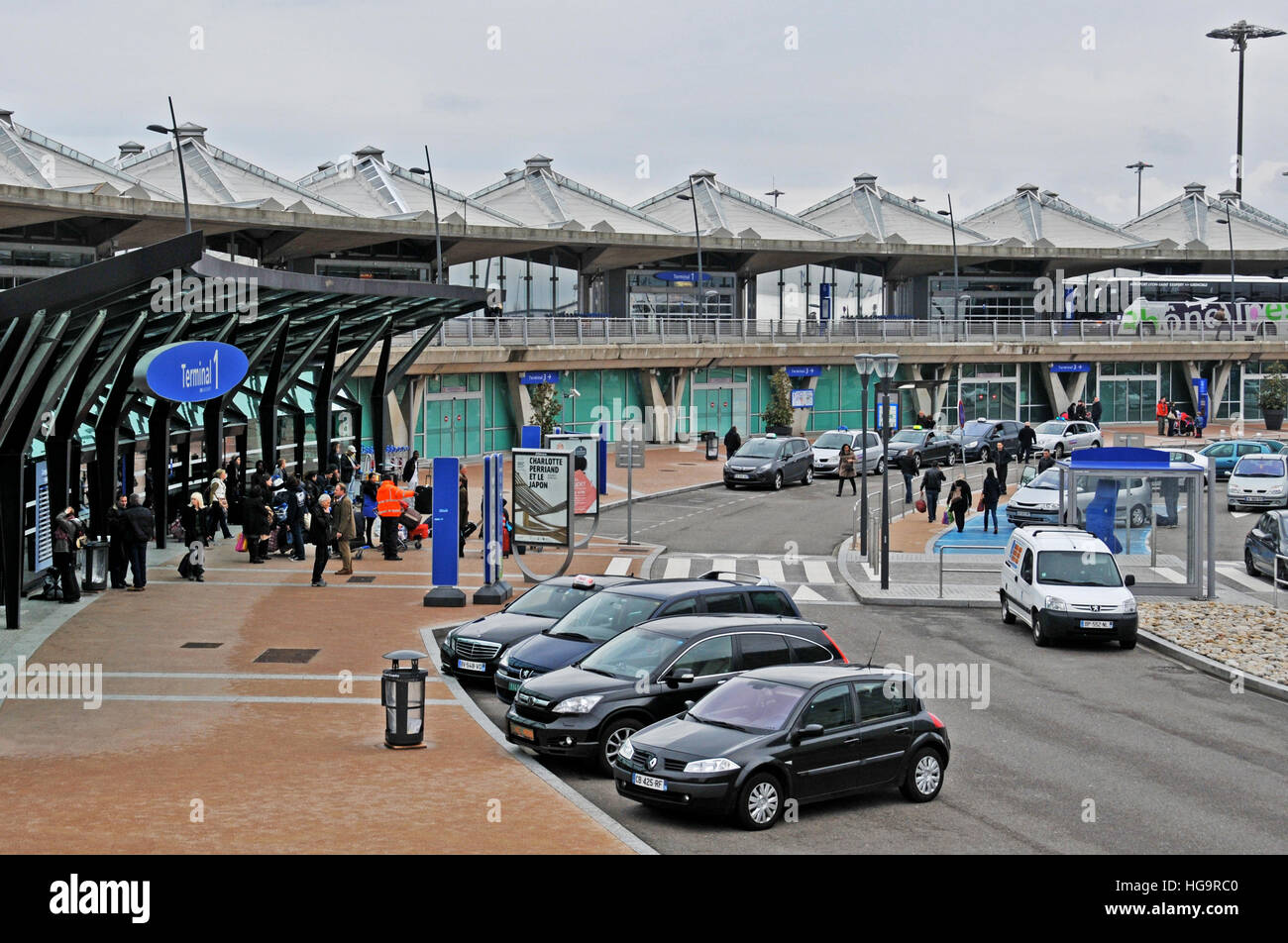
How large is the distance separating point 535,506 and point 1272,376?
2076 inches

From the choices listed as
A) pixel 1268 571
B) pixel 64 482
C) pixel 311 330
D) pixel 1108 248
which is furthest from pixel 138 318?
pixel 1108 248

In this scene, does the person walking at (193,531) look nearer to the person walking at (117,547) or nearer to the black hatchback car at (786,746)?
the person walking at (117,547)

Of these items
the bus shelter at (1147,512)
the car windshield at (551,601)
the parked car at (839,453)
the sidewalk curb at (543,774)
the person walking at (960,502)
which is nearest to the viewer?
the sidewalk curb at (543,774)

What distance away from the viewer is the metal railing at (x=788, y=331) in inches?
2133

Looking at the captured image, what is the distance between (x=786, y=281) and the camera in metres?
83.9

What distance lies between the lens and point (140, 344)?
25078 mm

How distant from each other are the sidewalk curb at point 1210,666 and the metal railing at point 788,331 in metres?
32.5

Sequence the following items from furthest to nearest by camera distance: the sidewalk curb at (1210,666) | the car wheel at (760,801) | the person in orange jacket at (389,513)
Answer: the person in orange jacket at (389,513) < the sidewalk curb at (1210,666) < the car wheel at (760,801)

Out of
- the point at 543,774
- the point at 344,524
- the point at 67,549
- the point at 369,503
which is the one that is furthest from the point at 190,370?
the point at 369,503

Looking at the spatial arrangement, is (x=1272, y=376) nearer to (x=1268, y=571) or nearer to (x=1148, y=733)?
(x=1268, y=571)

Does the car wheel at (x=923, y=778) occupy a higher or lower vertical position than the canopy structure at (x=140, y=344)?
lower

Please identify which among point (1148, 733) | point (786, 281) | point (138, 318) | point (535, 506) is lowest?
point (1148, 733)

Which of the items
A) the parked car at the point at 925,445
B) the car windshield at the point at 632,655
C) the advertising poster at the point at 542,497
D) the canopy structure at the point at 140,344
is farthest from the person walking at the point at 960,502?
the car windshield at the point at 632,655

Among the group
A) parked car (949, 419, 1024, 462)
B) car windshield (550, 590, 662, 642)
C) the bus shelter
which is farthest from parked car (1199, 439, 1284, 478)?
car windshield (550, 590, 662, 642)
